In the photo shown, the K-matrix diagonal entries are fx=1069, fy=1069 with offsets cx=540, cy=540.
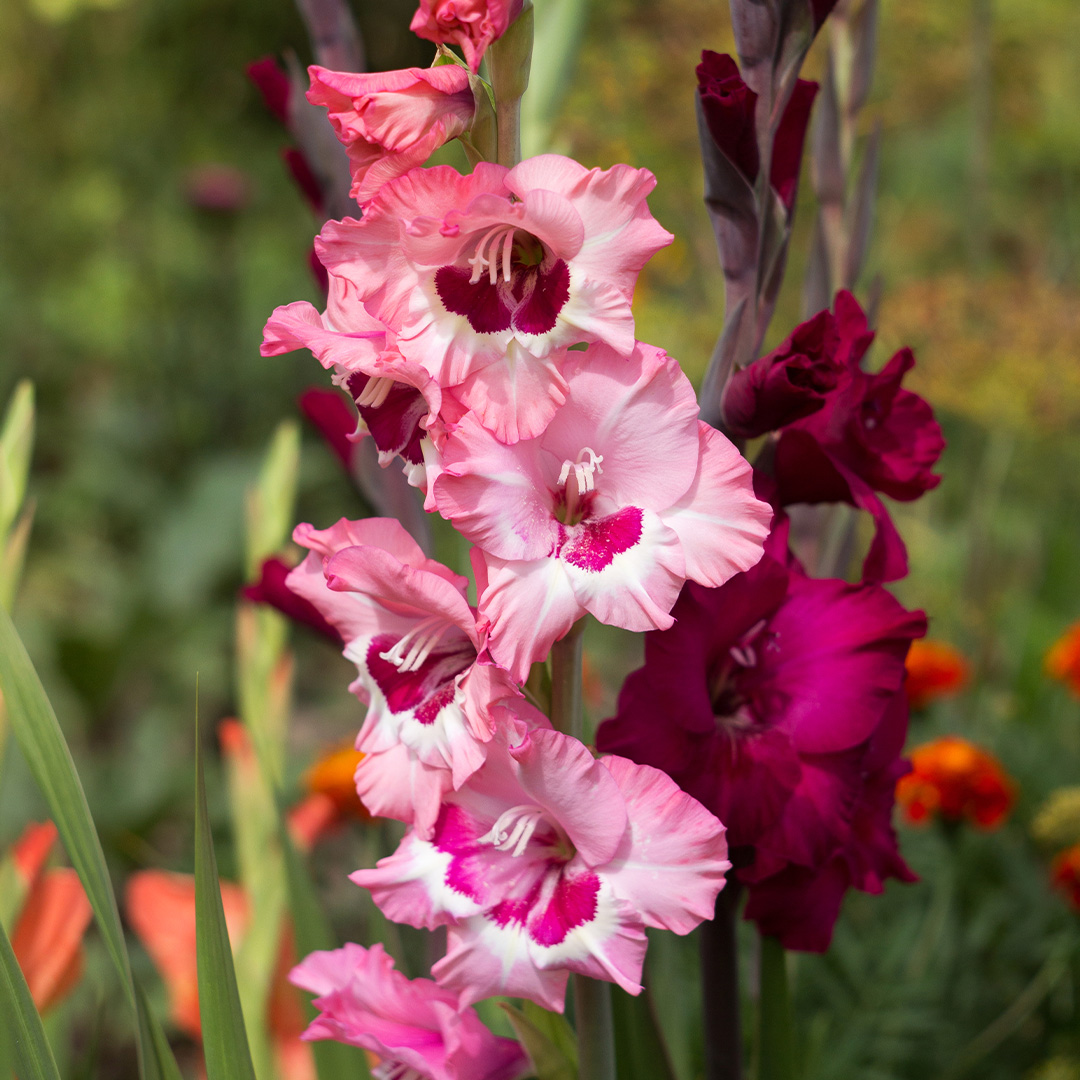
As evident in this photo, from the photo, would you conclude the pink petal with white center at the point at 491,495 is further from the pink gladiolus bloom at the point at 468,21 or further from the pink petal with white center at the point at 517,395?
the pink gladiolus bloom at the point at 468,21

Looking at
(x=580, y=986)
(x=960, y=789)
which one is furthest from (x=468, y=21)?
(x=960, y=789)

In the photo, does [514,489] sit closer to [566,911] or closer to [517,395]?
[517,395]

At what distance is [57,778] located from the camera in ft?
1.24

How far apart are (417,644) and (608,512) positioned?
0.09 metres

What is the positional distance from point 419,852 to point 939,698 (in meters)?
1.07

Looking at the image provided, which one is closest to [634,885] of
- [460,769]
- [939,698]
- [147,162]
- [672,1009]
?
[460,769]

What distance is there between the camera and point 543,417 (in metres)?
0.36

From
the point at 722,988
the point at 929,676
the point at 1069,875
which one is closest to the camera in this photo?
the point at 722,988

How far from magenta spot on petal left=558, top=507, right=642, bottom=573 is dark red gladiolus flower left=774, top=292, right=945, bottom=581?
0.34ft

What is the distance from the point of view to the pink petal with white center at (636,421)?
364mm

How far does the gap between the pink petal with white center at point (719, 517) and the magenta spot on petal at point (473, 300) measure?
3.1 inches

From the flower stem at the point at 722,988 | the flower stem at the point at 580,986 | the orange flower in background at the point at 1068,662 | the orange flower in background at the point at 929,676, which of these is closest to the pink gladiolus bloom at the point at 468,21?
the flower stem at the point at 580,986

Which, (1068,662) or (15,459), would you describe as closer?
(15,459)

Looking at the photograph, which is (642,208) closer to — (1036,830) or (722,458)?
(722,458)
